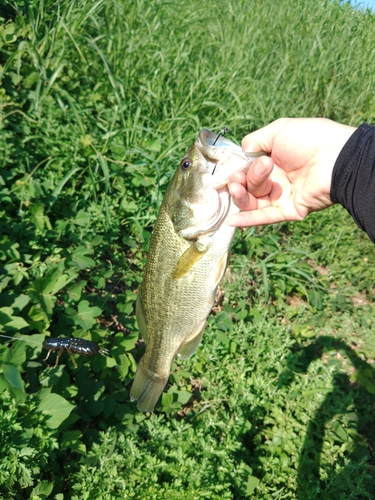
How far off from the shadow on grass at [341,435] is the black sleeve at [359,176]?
1.74 meters

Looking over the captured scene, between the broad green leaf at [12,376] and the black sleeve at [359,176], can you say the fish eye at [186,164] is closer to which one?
the black sleeve at [359,176]

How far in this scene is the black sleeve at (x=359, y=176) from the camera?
80.8 inches

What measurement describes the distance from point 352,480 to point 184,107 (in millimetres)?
3633

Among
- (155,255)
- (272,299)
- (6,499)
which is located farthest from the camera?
(272,299)

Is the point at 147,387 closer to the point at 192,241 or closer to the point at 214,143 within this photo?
the point at 192,241

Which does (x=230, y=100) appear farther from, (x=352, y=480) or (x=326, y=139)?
(x=352, y=480)

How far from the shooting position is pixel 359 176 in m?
2.08

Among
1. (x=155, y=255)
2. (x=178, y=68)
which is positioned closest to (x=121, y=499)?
(x=155, y=255)

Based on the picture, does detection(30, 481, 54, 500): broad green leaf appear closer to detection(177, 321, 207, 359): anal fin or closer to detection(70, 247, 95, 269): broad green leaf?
detection(177, 321, 207, 359): anal fin

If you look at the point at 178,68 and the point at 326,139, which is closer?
the point at 326,139

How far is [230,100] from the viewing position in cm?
523

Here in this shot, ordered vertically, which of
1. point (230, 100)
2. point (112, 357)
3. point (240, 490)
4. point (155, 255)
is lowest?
point (240, 490)

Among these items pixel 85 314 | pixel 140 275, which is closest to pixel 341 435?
pixel 140 275

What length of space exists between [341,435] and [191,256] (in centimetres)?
222
